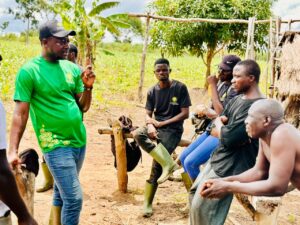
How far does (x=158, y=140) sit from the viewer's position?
5.02 metres

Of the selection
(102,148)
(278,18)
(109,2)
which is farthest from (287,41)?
(109,2)

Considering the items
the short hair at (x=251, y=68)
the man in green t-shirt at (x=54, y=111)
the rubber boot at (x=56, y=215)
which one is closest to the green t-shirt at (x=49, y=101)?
the man in green t-shirt at (x=54, y=111)

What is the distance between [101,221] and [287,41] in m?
5.07

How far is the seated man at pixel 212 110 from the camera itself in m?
4.07

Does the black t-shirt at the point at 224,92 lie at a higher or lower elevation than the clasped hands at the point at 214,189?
higher

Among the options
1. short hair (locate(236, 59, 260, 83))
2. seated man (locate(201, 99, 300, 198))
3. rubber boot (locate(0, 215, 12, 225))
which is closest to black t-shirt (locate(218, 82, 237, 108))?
short hair (locate(236, 59, 260, 83))

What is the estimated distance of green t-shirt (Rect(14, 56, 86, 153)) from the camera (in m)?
3.23

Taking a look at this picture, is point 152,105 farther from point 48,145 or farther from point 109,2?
point 109,2

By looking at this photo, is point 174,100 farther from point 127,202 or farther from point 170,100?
point 127,202

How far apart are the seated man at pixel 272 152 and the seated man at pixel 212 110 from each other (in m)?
1.26

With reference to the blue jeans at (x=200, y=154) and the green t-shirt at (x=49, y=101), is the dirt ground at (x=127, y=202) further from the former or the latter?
the green t-shirt at (x=49, y=101)

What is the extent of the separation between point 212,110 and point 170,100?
865mm

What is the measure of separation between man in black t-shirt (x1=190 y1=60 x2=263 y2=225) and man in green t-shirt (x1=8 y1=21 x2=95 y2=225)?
1.00m

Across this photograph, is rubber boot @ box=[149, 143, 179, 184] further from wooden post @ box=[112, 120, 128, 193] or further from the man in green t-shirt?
the man in green t-shirt
